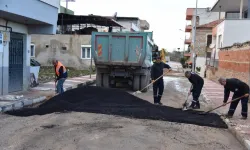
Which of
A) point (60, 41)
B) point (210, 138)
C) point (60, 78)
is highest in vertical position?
point (60, 41)

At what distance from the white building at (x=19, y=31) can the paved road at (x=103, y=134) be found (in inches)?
134

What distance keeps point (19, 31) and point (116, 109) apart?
5501 mm

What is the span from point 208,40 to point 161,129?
42873 millimetres

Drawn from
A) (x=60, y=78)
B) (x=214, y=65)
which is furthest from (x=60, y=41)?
(x=60, y=78)

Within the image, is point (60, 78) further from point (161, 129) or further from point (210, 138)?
point (210, 138)

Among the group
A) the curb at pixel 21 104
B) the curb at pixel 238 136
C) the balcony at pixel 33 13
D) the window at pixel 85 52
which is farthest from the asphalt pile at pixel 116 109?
the window at pixel 85 52

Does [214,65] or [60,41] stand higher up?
[60,41]

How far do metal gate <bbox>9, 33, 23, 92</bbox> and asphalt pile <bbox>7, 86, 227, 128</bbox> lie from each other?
2.57 meters

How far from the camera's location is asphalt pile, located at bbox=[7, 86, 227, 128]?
779 centimetres

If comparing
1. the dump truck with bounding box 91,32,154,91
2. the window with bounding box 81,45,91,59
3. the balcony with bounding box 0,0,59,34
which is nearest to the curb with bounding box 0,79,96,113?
the balcony with bounding box 0,0,59,34

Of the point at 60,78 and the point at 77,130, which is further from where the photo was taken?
the point at 60,78

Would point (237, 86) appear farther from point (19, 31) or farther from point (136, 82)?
point (19, 31)

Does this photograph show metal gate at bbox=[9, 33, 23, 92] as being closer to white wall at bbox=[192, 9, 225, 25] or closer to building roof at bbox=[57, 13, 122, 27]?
building roof at bbox=[57, 13, 122, 27]

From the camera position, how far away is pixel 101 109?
27.9 ft
